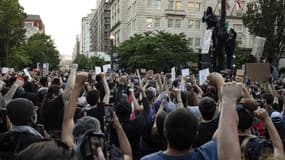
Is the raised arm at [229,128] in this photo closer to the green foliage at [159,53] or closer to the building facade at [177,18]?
the green foliage at [159,53]

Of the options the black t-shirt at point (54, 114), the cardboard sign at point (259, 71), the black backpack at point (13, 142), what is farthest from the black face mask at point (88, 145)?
the cardboard sign at point (259, 71)

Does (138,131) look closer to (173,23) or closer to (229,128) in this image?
(229,128)

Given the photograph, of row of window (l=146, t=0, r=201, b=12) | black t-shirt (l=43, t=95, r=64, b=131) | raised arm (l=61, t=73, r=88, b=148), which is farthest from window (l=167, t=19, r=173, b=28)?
raised arm (l=61, t=73, r=88, b=148)

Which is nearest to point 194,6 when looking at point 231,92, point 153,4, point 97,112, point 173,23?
point 173,23

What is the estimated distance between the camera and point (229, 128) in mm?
2822

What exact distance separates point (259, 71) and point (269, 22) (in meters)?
40.9

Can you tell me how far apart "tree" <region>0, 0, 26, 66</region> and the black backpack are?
157ft

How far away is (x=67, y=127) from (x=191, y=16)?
Result: 7346 centimetres

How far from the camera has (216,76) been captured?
12.8 ft

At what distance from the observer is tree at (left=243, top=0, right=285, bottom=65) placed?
48188 millimetres

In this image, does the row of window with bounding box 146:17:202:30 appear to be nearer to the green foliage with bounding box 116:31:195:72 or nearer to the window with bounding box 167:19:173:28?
the window with bounding box 167:19:173:28

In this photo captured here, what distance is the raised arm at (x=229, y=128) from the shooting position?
110 inches

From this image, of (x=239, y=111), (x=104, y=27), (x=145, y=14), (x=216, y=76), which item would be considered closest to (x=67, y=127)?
(x=216, y=76)

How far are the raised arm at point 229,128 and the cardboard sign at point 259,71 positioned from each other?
6864 mm
